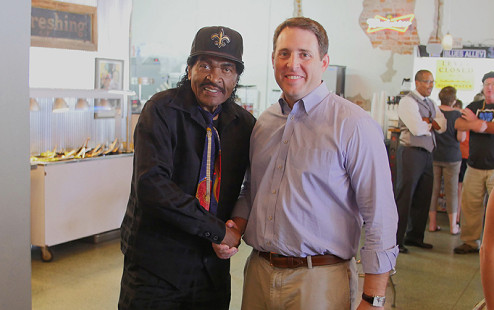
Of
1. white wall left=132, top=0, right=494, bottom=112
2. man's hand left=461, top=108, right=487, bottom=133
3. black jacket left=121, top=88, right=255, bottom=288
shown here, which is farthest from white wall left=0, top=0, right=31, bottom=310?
white wall left=132, top=0, right=494, bottom=112

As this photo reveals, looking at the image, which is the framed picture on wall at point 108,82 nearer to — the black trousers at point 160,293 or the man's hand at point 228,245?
the black trousers at point 160,293

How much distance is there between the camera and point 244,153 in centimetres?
227

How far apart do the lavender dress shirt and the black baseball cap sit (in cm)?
32

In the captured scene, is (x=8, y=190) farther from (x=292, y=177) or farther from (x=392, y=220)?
(x=392, y=220)

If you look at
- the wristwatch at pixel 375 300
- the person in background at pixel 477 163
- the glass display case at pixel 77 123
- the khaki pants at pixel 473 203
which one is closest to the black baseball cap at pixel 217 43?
the wristwatch at pixel 375 300

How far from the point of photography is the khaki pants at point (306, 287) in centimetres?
194

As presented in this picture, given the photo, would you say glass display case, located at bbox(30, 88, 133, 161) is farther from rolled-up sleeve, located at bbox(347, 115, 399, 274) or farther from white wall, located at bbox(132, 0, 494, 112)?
rolled-up sleeve, located at bbox(347, 115, 399, 274)

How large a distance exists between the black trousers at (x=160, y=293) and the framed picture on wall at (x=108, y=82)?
13.2 feet

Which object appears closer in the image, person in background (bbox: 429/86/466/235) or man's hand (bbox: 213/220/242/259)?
man's hand (bbox: 213/220/242/259)

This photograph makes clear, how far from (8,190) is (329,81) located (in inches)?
330

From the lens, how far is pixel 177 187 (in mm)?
1991

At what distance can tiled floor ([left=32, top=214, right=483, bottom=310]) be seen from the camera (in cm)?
434

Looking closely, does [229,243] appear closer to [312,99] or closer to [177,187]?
[177,187]

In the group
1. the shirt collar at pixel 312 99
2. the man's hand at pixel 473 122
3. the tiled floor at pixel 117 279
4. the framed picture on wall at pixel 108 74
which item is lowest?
the tiled floor at pixel 117 279
